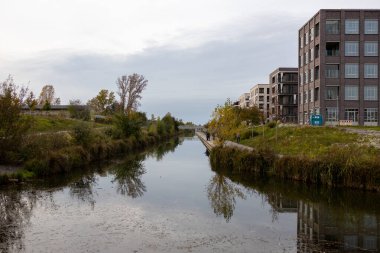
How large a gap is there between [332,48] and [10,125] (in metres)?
51.8

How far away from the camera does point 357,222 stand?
15078mm

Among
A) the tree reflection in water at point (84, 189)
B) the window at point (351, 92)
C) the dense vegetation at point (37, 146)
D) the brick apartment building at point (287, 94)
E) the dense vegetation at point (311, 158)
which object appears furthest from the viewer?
the brick apartment building at point (287, 94)

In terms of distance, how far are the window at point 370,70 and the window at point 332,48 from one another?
483cm

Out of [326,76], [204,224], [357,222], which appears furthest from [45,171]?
[326,76]

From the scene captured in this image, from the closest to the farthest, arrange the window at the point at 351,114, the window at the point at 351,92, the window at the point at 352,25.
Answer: the window at the point at 351,114, the window at the point at 351,92, the window at the point at 352,25

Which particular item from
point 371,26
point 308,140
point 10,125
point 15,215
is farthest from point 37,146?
point 371,26

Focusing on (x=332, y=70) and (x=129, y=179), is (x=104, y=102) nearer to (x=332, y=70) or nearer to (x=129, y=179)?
(x=332, y=70)

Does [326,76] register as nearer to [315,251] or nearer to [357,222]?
[357,222]

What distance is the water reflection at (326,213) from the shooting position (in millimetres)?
12076

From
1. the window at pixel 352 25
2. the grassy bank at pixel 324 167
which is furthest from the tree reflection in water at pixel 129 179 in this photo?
the window at pixel 352 25

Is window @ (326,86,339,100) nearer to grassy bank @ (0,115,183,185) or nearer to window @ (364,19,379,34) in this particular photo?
window @ (364,19,379,34)

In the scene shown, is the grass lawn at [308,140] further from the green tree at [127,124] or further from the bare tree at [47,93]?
the bare tree at [47,93]

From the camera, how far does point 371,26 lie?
6141 cm

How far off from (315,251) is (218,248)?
8.84ft
